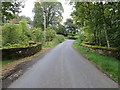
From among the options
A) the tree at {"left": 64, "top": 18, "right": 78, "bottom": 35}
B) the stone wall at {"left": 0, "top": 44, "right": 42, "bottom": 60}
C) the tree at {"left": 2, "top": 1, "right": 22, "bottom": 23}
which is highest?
the tree at {"left": 64, "top": 18, "right": 78, "bottom": 35}

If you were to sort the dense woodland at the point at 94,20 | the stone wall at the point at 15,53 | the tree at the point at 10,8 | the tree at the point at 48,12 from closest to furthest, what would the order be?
the tree at the point at 10,8 < the dense woodland at the point at 94,20 < the stone wall at the point at 15,53 < the tree at the point at 48,12

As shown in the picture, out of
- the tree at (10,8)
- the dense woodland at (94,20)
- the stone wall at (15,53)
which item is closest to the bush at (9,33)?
the dense woodland at (94,20)

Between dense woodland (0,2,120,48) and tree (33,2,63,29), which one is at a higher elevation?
tree (33,2,63,29)

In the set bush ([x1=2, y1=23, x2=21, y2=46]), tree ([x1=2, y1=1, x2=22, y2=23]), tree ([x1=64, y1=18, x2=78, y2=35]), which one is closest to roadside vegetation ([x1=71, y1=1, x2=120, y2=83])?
tree ([x1=2, y1=1, x2=22, y2=23])

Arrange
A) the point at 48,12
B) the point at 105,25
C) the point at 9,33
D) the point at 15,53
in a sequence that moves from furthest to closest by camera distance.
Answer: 1. the point at 48,12
2. the point at 9,33
3. the point at 105,25
4. the point at 15,53

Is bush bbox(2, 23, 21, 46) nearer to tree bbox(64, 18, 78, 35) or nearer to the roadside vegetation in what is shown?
the roadside vegetation

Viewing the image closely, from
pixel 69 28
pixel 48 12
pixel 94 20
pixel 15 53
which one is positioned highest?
pixel 48 12

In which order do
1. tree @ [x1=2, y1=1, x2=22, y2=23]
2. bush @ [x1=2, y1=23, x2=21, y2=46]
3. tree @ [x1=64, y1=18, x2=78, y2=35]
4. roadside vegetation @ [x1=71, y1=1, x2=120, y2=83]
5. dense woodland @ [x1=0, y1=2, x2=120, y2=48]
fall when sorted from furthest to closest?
1. tree @ [x1=64, y1=18, x2=78, y2=35]
2. bush @ [x1=2, y1=23, x2=21, y2=46]
3. dense woodland @ [x1=0, y1=2, x2=120, y2=48]
4. tree @ [x1=2, y1=1, x2=22, y2=23]
5. roadside vegetation @ [x1=71, y1=1, x2=120, y2=83]

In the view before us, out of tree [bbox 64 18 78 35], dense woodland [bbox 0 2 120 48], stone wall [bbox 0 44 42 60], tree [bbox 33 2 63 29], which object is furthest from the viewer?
tree [bbox 64 18 78 35]

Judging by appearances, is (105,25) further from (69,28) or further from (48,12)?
(69,28)

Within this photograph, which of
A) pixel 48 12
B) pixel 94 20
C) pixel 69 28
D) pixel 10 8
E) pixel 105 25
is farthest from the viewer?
pixel 69 28

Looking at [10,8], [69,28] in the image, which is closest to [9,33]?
[10,8]

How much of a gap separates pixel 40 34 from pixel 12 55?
28.4ft

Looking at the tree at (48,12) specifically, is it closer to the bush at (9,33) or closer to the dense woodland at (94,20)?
the dense woodland at (94,20)
